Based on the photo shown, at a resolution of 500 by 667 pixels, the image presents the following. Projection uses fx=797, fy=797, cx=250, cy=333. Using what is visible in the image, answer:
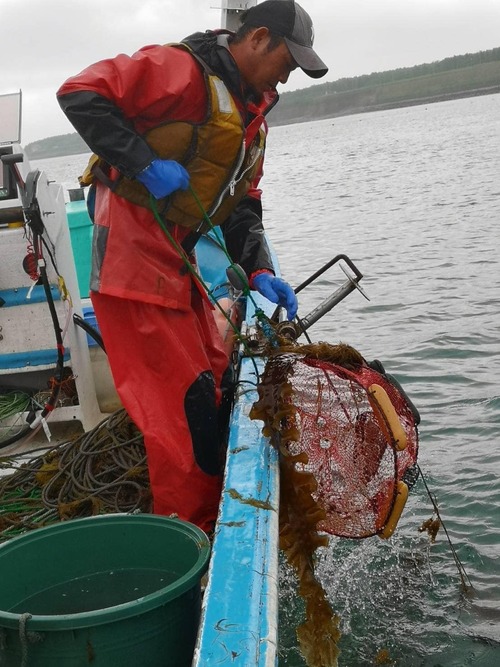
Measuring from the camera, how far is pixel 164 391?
3414 millimetres

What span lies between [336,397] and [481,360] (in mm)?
4933

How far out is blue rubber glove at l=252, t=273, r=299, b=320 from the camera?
406 cm

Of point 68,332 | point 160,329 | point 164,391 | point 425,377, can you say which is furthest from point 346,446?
point 425,377

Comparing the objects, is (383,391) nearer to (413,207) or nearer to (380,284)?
(380,284)

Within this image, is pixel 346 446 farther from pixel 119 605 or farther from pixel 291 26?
pixel 291 26

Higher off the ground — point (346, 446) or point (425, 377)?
point (346, 446)

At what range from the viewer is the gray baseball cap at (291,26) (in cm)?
337

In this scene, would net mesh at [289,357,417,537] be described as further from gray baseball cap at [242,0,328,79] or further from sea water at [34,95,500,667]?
gray baseball cap at [242,0,328,79]

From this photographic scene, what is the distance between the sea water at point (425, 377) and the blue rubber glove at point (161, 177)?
226 cm

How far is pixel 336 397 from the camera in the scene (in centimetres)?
365

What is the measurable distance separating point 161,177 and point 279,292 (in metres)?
A: 1.11

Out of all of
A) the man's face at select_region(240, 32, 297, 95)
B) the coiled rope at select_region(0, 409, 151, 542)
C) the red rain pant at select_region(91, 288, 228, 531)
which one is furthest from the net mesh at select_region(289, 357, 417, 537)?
the man's face at select_region(240, 32, 297, 95)

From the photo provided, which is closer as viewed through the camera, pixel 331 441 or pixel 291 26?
pixel 291 26

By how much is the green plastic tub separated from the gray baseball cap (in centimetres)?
200
